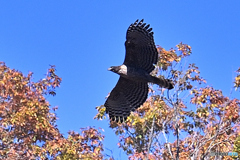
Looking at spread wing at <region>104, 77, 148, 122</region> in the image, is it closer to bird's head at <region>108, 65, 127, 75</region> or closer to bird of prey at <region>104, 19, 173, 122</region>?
bird of prey at <region>104, 19, 173, 122</region>

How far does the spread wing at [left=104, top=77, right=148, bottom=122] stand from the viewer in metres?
9.84

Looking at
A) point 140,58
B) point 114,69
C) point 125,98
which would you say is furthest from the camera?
point 125,98

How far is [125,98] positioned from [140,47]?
1.23 meters

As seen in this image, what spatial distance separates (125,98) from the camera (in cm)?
1005

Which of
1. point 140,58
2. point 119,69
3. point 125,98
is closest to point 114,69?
point 119,69

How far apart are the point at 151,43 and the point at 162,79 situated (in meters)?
0.76

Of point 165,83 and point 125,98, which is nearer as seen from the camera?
point 165,83

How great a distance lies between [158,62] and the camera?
9969 millimetres

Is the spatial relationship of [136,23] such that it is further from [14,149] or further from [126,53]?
[14,149]

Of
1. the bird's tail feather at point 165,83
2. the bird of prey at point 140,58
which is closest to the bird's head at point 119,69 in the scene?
the bird of prey at point 140,58

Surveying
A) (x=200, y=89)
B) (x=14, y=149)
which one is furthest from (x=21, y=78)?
(x=200, y=89)

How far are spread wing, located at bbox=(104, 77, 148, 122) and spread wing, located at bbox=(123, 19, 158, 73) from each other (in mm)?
529

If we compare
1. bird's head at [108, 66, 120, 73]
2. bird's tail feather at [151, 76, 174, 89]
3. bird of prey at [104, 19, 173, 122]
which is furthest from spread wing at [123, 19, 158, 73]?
bird's tail feather at [151, 76, 174, 89]

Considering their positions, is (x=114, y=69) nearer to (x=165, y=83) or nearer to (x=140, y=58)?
(x=140, y=58)
